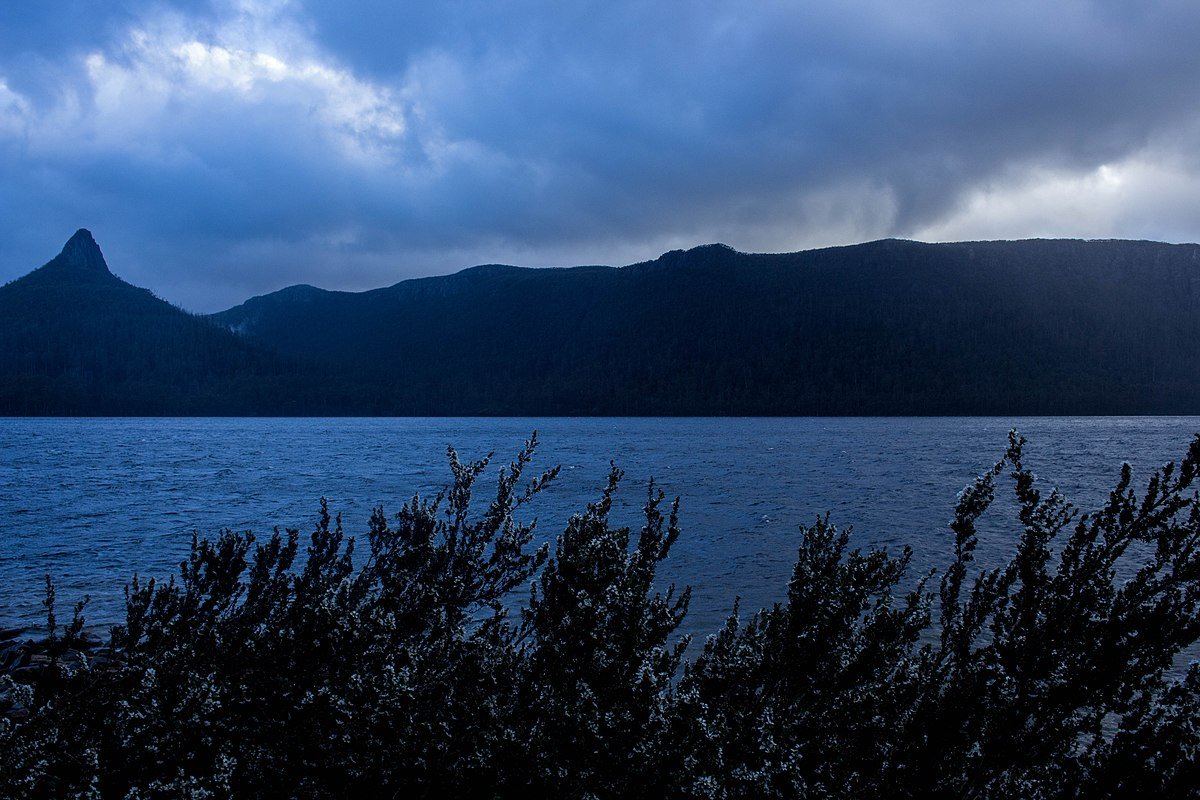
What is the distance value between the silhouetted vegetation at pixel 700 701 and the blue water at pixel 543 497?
6330 millimetres

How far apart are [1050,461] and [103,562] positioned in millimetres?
57022

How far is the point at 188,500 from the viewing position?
108 feet

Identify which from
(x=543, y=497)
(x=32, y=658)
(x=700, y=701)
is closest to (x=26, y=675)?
(x=32, y=658)

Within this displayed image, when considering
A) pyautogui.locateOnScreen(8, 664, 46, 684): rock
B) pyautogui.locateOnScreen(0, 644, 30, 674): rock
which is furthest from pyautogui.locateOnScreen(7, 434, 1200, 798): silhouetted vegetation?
pyautogui.locateOnScreen(0, 644, 30, 674): rock

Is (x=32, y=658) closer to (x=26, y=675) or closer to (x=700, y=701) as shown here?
(x=26, y=675)

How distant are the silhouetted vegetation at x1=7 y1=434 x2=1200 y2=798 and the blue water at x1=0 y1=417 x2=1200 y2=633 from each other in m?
6.33

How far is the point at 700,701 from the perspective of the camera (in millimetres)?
2982

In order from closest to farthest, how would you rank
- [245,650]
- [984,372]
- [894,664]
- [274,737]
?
[274,737] < [894,664] < [245,650] < [984,372]

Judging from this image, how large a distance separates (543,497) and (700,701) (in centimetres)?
3224

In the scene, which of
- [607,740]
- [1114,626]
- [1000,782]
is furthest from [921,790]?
[607,740]

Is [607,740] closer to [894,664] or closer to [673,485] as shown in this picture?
[894,664]

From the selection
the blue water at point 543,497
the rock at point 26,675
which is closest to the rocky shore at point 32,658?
the rock at point 26,675

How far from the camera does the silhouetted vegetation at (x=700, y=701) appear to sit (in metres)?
2.94

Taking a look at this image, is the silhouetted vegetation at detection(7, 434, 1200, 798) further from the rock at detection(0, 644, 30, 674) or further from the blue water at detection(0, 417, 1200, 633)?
the rock at detection(0, 644, 30, 674)
